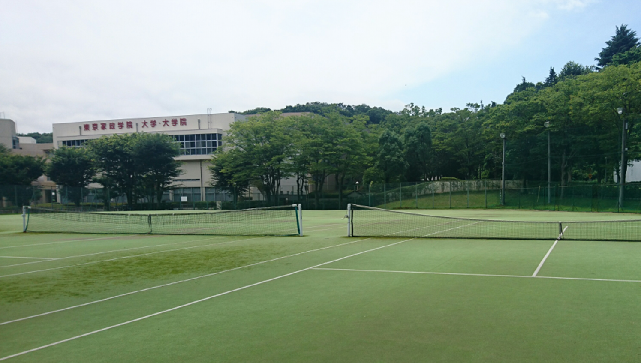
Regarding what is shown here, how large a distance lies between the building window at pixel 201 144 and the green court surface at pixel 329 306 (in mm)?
58165

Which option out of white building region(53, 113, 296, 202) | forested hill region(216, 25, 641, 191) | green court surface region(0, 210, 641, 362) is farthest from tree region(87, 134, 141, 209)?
green court surface region(0, 210, 641, 362)

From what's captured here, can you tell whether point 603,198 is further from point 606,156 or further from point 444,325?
point 444,325

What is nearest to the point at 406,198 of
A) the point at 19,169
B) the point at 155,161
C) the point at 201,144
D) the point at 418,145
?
the point at 418,145

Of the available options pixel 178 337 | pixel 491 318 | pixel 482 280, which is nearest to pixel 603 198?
pixel 482 280

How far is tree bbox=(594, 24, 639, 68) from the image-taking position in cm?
6419

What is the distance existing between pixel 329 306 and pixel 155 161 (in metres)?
58.2

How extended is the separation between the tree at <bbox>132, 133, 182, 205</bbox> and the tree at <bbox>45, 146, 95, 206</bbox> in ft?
25.3

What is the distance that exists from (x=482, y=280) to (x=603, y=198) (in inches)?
1343

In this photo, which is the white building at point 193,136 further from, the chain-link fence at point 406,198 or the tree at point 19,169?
the tree at point 19,169

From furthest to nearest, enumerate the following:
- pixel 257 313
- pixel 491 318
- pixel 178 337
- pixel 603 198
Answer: pixel 603 198, pixel 257 313, pixel 491 318, pixel 178 337

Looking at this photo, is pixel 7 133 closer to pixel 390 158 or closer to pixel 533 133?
pixel 390 158

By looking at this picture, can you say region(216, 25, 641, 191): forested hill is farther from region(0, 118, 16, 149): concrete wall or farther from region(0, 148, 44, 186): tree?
region(0, 118, 16, 149): concrete wall

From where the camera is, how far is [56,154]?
6141cm

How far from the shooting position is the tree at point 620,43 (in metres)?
64.2
